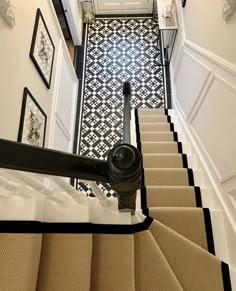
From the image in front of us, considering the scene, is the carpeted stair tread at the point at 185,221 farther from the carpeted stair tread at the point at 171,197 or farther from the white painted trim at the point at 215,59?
the white painted trim at the point at 215,59

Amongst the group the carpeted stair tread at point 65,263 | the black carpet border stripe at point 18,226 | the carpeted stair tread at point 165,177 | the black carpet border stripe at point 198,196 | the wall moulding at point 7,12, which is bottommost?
the carpeted stair tread at point 65,263

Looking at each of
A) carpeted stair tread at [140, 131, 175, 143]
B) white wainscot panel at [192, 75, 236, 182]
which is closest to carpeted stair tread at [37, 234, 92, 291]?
white wainscot panel at [192, 75, 236, 182]

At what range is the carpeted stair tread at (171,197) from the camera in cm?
222

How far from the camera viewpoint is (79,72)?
4914 millimetres

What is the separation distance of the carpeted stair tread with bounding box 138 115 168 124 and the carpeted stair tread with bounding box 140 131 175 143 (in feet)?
1.43

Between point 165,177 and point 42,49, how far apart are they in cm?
193

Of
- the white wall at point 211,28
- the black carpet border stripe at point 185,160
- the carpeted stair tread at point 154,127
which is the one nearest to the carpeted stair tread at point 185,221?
the black carpet border stripe at point 185,160

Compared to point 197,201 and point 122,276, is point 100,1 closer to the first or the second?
point 197,201

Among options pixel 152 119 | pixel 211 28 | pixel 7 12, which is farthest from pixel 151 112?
pixel 7 12

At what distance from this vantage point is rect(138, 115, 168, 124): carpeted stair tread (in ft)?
12.8

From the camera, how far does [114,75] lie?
491 cm

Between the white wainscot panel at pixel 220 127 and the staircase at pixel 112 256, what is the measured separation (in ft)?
1.37

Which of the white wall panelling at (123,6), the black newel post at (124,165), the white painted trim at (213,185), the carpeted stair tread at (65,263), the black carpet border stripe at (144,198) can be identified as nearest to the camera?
the black newel post at (124,165)

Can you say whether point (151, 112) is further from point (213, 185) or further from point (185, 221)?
point (185, 221)
